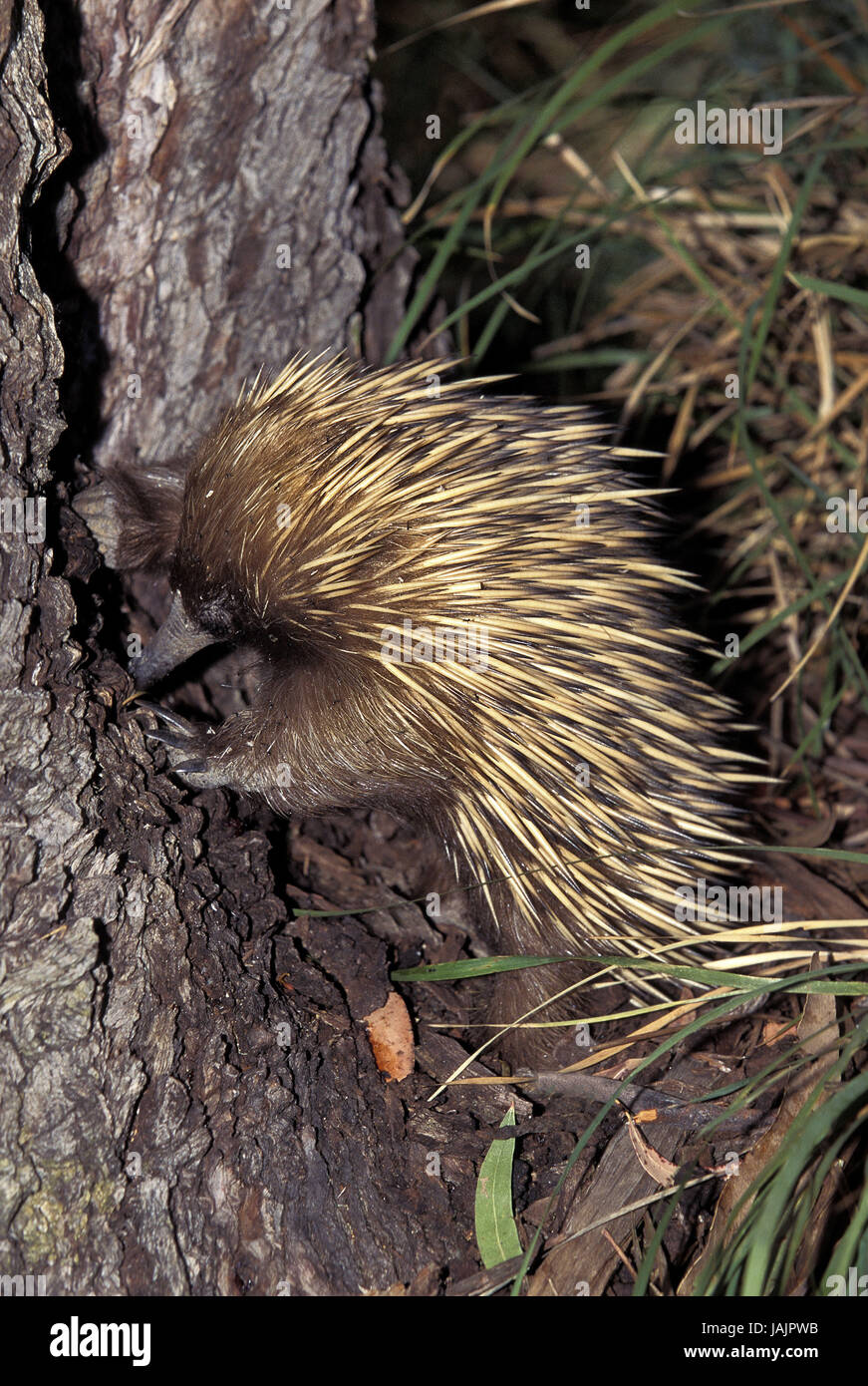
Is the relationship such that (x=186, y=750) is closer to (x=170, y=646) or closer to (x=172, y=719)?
(x=172, y=719)

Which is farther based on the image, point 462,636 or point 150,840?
point 462,636

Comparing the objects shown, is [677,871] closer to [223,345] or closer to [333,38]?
[223,345]

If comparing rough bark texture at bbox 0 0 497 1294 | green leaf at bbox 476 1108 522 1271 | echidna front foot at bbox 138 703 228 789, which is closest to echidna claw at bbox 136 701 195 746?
echidna front foot at bbox 138 703 228 789

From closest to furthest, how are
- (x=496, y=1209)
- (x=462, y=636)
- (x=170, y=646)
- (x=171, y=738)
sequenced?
(x=496, y=1209) → (x=462, y=636) → (x=171, y=738) → (x=170, y=646)

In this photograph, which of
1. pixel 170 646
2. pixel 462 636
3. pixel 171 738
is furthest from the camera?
pixel 170 646

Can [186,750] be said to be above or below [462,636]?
below

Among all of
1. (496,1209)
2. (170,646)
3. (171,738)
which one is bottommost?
(496,1209)

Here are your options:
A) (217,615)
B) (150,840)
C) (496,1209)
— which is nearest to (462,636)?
(217,615)
